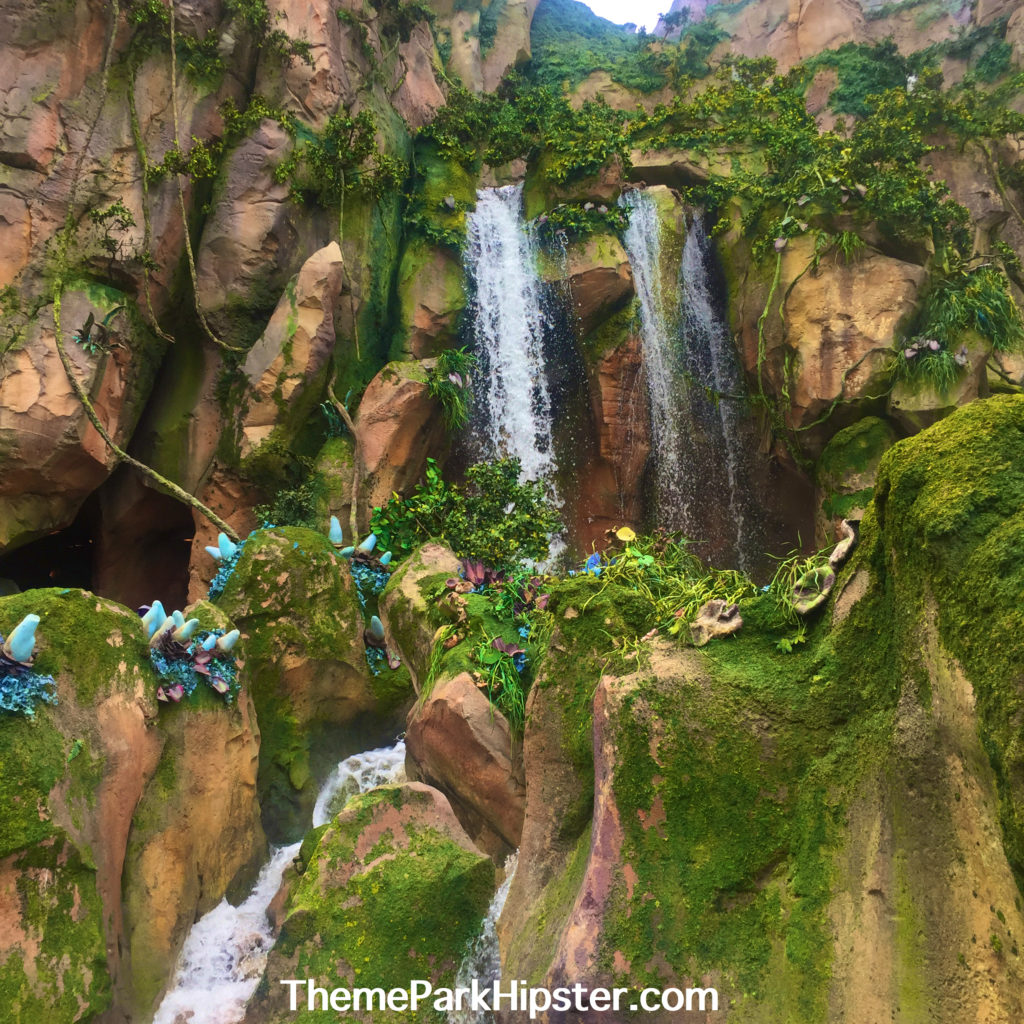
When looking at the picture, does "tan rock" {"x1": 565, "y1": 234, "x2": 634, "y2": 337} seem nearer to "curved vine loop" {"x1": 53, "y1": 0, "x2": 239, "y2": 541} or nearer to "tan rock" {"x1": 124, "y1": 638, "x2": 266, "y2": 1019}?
"curved vine loop" {"x1": 53, "y1": 0, "x2": 239, "y2": 541}

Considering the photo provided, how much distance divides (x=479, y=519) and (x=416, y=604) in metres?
2.82

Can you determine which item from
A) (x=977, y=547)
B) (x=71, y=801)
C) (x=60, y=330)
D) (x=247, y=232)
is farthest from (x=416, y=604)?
(x=247, y=232)

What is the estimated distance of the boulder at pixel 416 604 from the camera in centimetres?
632

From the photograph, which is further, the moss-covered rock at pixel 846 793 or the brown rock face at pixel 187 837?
the brown rock face at pixel 187 837

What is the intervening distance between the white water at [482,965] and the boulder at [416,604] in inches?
80.3

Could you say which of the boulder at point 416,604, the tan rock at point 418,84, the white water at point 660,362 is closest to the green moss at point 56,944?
the boulder at point 416,604

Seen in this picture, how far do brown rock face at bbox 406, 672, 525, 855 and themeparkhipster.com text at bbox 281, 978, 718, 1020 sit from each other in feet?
3.40

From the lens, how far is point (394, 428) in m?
9.81

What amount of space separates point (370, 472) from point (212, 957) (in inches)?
232

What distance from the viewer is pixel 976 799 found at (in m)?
2.40

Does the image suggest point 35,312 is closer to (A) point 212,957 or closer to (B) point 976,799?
(A) point 212,957

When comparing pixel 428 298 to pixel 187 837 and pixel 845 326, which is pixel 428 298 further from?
pixel 187 837

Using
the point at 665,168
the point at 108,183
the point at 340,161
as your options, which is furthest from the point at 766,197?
the point at 108,183

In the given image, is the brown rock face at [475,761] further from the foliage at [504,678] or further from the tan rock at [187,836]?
the tan rock at [187,836]
